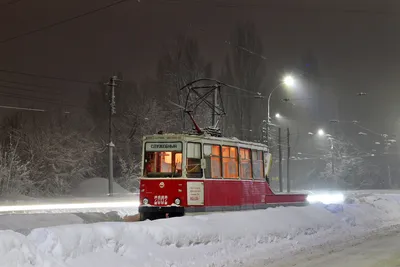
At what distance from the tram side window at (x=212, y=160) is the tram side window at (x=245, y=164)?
159 centimetres

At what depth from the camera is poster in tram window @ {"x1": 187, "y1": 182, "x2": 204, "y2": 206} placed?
17.4 m

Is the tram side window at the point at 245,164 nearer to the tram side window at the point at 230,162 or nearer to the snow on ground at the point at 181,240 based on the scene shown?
the tram side window at the point at 230,162

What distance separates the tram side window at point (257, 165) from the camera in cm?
2085

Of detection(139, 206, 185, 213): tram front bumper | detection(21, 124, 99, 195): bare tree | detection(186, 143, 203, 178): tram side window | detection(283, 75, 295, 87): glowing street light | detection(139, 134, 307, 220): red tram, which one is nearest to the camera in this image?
detection(139, 206, 185, 213): tram front bumper

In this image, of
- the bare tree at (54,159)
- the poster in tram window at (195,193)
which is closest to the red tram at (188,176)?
the poster in tram window at (195,193)

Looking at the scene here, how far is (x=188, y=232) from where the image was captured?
478 inches

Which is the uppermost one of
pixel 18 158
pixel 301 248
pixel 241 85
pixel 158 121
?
pixel 241 85

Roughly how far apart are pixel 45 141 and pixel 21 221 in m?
24.2

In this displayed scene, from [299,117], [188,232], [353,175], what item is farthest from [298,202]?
[299,117]

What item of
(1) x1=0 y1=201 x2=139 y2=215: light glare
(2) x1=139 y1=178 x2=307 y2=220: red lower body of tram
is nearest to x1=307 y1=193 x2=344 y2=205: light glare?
(1) x1=0 y1=201 x2=139 y2=215: light glare

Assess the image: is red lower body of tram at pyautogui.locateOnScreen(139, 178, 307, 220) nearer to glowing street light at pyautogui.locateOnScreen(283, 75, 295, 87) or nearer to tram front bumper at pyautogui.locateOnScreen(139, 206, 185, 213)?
tram front bumper at pyautogui.locateOnScreen(139, 206, 185, 213)

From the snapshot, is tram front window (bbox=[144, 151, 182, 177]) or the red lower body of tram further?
tram front window (bbox=[144, 151, 182, 177])

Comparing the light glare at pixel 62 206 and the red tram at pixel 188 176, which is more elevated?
the red tram at pixel 188 176

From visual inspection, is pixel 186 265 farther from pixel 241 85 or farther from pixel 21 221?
pixel 241 85
